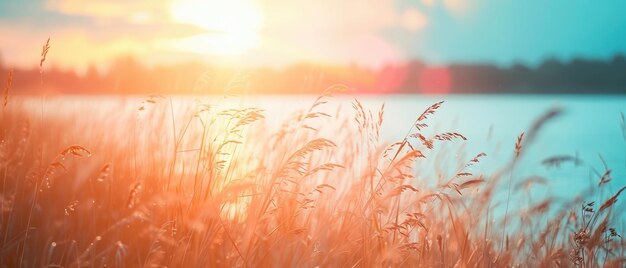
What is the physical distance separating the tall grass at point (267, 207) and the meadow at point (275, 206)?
2 cm

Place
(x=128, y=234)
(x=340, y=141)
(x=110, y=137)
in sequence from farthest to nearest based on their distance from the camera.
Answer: (x=110, y=137)
(x=340, y=141)
(x=128, y=234)

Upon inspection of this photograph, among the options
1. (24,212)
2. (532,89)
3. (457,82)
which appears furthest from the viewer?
(532,89)

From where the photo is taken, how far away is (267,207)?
2.95 m

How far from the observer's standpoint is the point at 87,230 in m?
3.63

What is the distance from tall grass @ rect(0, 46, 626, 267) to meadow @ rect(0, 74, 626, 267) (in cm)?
2

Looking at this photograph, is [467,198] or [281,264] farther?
[467,198]

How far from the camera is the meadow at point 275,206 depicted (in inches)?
111

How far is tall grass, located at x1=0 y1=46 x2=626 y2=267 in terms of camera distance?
280cm

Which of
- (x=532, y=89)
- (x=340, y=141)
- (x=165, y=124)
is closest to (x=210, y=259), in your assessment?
(x=340, y=141)

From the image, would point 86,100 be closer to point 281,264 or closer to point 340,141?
point 340,141

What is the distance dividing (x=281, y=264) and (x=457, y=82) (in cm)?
6495

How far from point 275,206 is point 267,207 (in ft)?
0.88

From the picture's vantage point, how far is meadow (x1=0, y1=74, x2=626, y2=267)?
2812 millimetres

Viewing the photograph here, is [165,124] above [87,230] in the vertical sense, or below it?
above
